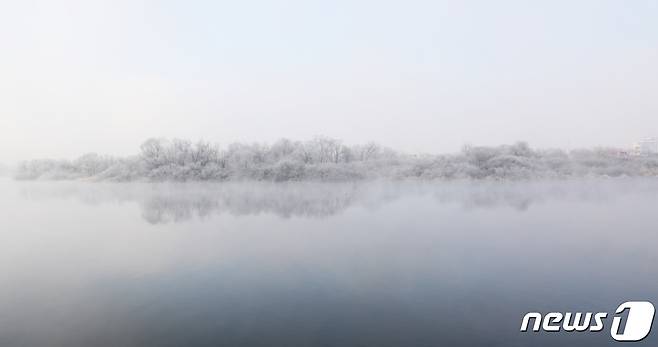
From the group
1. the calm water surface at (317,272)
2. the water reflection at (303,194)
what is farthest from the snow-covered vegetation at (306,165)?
the calm water surface at (317,272)

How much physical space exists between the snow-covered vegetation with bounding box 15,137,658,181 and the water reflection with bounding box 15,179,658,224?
596 mm

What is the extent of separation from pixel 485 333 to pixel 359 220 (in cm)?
666

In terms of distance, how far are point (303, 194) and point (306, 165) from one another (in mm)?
4289

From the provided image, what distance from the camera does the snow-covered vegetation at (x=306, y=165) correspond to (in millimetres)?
18359

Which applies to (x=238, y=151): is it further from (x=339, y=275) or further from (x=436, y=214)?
(x=339, y=275)

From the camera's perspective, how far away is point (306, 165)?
1969cm

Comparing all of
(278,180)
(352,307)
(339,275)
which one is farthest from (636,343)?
(278,180)

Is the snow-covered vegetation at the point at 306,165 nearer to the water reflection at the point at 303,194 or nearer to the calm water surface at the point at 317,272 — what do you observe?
the water reflection at the point at 303,194

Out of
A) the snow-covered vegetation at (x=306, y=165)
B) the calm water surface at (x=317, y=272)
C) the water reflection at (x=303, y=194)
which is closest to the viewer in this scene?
the calm water surface at (x=317, y=272)

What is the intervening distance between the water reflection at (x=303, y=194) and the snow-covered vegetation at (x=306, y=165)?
0.60 meters

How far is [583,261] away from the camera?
6.32m

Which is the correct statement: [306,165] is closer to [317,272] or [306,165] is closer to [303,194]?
[303,194]

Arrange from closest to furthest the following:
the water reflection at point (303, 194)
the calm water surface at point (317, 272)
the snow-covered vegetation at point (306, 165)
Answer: the calm water surface at point (317, 272) < the water reflection at point (303, 194) < the snow-covered vegetation at point (306, 165)

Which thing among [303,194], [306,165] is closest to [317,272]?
[303,194]
